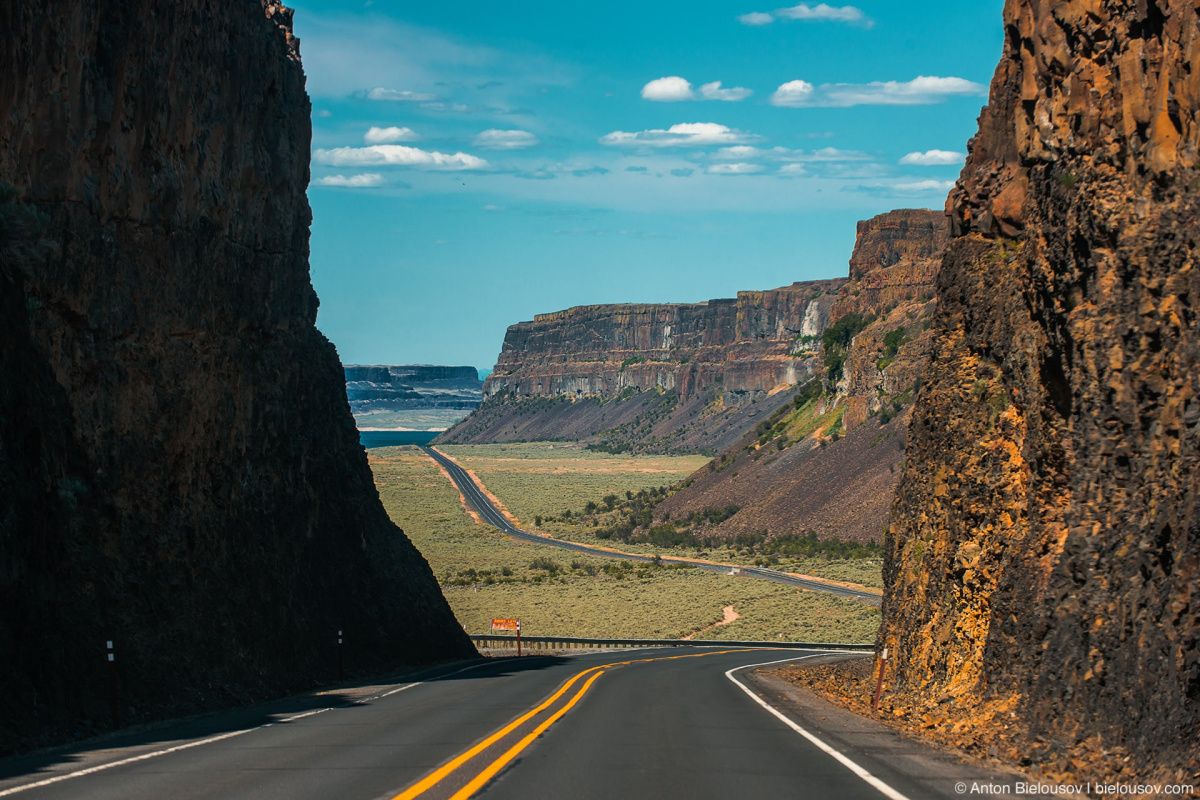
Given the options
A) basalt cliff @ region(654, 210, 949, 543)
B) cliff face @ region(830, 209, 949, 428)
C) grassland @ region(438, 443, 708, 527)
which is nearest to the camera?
basalt cliff @ region(654, 210, 949, 543)

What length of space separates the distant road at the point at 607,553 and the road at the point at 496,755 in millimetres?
39881

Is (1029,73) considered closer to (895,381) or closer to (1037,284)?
(1037,284)

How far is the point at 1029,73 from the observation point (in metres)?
17.9

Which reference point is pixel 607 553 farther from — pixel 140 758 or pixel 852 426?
pixel 140 758

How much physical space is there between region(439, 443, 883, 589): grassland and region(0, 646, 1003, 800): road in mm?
42984

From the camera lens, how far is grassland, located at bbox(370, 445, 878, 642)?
51.6m

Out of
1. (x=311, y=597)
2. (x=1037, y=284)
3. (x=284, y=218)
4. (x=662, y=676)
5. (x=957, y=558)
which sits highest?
(x=284, y=218)

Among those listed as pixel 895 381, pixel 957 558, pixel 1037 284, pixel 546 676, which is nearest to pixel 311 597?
pixel 546 676

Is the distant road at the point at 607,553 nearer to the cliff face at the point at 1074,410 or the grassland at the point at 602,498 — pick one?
the grassland at the point at 602,498

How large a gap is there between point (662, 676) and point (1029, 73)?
51.6ft

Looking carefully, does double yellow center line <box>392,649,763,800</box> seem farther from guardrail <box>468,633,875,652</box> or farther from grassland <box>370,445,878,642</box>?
grassland <box>370,445,878,642</box>

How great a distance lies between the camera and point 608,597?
61.5 meters

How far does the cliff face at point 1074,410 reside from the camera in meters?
11.2

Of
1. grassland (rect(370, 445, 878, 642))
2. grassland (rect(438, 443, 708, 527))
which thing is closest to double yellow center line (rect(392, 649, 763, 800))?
grassland (rect(370, 445, 878, 642))
